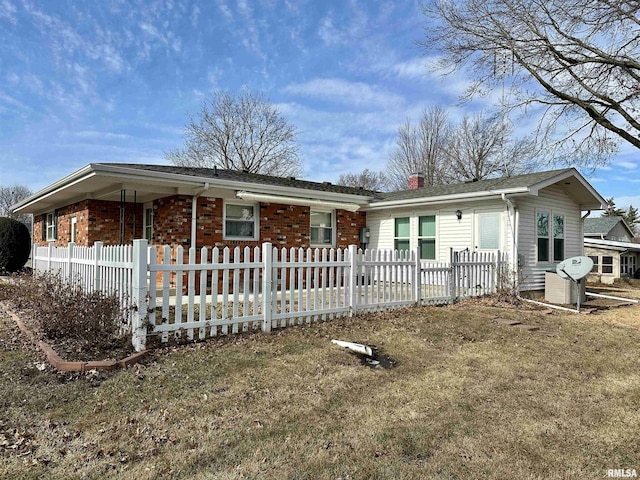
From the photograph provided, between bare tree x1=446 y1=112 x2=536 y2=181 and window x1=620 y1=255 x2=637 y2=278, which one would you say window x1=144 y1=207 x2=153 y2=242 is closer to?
window x1=620 y1=255 x2=637 y2=278

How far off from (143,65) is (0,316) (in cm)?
1035

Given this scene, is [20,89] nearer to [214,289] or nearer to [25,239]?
[25,239]

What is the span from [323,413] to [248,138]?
31.4 meters

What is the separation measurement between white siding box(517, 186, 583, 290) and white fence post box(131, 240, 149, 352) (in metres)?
9.32

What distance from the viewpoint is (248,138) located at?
3250 centimetres

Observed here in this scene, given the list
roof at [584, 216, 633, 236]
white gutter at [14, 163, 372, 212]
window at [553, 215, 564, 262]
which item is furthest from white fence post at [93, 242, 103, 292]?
roof at [584, 216, 633, 236]

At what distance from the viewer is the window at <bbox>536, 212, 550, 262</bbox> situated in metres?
11.5

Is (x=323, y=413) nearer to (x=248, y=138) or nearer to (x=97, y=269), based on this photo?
(x=97, y=269)

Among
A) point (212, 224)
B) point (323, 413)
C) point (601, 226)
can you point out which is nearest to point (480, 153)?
point (601, 226)

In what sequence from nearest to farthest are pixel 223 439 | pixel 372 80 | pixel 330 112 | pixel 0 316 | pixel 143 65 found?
pixel 223 439 → pixel 0 316 → pixel 143 65 → pixel 372 80 → pixel 330 112

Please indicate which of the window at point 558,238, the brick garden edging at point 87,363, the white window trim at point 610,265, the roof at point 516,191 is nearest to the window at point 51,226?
the roof at point 516,191

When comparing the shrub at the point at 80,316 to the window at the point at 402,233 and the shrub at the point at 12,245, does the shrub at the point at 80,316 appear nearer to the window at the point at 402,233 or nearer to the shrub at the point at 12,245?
the window at the point at 402,233

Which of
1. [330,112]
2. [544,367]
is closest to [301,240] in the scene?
[544,367]

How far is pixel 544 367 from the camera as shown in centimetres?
459
